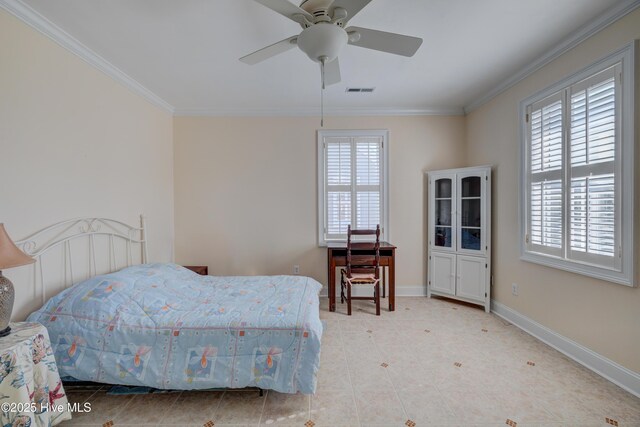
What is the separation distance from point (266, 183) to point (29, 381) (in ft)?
9.34

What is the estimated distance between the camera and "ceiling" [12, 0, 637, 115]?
6.22 ft

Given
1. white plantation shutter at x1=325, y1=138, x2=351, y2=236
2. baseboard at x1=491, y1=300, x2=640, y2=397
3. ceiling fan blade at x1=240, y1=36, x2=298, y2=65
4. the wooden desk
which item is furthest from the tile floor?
ceiling fan blade at x1=240, y1=36, x2=298, y2=65

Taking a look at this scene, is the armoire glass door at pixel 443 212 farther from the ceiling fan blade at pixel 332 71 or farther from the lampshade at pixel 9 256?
the lampshade at pixel 9 256

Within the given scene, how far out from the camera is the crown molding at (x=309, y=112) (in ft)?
12.2

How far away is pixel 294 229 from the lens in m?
3.82

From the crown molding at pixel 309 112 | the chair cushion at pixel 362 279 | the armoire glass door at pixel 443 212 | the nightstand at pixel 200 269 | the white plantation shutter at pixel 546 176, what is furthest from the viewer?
the crown molding at pixel 309 112

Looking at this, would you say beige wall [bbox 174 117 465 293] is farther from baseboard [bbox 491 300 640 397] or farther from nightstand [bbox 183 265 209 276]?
baseboard [bbox 491 300 640 397]

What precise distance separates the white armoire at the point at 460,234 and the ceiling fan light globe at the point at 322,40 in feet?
8.32

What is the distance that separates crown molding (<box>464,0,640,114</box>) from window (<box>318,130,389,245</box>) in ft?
4.75

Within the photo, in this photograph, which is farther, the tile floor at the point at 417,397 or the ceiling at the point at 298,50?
the ceiling at the point at 298,50

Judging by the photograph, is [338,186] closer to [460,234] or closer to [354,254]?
[354,254]

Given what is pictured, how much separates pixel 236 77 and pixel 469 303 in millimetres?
3943

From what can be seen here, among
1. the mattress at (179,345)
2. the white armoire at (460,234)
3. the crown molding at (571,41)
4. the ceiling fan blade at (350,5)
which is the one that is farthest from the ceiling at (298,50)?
the mattress at (179,345)

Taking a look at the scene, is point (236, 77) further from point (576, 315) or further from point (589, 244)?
point (576, 315)
